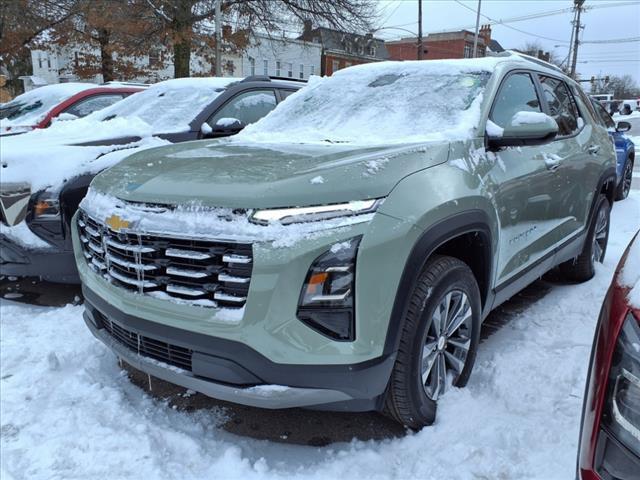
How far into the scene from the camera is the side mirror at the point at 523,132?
A: 2.86 m

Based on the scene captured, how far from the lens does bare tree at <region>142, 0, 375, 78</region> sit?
19.2 m

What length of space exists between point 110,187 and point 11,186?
1.83 m

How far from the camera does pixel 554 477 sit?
2.24 metres

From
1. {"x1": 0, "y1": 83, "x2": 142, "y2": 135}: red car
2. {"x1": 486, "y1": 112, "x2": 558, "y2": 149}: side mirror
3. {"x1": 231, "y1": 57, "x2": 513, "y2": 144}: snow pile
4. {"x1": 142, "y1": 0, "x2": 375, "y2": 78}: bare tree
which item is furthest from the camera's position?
{"x1": 142, "y1": 0, "x2": 375, "y2": 78}: bare tree

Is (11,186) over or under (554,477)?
over

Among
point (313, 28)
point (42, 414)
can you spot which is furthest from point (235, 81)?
point (313, 28)

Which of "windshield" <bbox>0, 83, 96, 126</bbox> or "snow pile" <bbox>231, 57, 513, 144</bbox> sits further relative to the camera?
"windshield" <bbox>0, 83, 96, 126</bbox>

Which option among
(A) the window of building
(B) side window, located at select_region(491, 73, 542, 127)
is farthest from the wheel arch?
(A) the window of building

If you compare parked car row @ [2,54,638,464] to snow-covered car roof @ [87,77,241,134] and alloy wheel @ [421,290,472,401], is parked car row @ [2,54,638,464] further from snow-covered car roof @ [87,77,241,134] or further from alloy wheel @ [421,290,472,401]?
snow-covered car roof @ [87,77,241,134]

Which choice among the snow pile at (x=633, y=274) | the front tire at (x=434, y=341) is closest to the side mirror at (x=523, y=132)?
the front tire at (x=434, y=341)

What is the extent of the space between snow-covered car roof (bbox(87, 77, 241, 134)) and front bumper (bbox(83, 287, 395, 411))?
339cm

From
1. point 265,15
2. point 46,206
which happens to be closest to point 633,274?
point 46,206

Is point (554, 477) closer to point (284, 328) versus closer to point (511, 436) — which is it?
point (511, 436)

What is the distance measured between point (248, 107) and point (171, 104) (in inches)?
32.0
